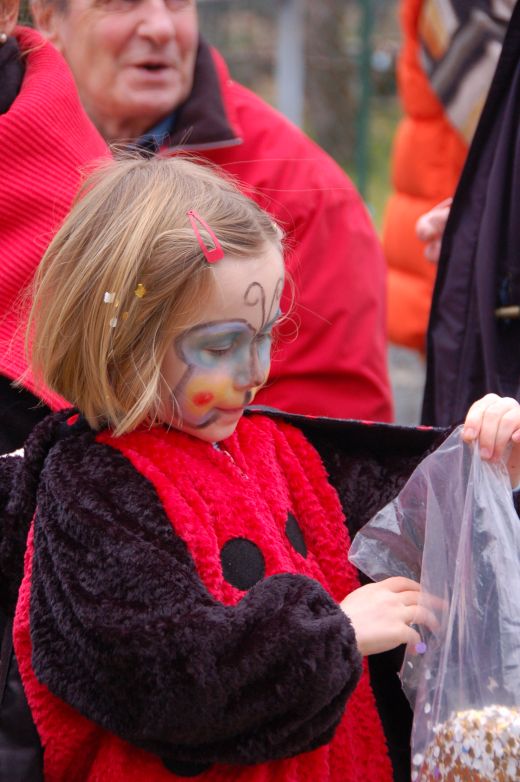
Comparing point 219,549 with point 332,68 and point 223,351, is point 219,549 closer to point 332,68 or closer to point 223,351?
point 223,351

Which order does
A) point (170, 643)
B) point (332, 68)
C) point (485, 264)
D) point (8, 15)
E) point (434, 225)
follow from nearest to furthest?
1. point (170, 643)
2. point (8, 15)
3. point (485, 264)
4. point (434, 225)
5. point (332, 68)

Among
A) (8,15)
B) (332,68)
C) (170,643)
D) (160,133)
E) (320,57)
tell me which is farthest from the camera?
(332,68)

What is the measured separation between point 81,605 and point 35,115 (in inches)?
36.9

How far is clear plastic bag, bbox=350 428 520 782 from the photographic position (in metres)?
1.63

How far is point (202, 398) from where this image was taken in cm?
169

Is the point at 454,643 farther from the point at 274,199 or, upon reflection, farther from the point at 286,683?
the point at 274,199

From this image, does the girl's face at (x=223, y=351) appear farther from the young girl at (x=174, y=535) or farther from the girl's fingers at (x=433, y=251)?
the girl's fingers at (x=433, y=251)

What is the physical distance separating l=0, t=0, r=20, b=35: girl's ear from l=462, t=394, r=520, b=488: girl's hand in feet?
3.74

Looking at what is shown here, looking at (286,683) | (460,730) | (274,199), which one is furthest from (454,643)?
(274,199)

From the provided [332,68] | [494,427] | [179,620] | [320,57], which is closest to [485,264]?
[494,427]

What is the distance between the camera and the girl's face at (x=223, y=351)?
5.48 feet

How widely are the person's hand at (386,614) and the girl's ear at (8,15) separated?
1218 millimetres

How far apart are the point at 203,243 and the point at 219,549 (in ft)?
1.37

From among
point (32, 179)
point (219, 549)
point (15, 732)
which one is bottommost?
point (15, 732)
